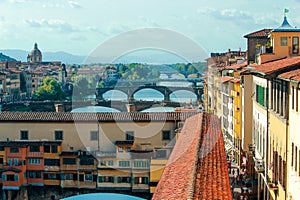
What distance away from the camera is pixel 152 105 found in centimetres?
5616

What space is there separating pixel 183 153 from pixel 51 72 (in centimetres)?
9506

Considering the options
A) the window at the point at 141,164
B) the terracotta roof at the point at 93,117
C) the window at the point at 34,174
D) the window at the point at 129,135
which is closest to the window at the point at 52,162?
the window at the point at 34,174

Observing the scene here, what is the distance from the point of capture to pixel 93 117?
91.8ft

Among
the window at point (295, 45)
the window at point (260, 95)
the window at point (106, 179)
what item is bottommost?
the window at point (106, 179)

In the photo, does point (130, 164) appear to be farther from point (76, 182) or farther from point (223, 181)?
point (223, 181)

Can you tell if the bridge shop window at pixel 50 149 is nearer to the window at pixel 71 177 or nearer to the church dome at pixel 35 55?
A: the window at pixel 71 177

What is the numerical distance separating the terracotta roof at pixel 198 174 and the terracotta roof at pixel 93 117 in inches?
452

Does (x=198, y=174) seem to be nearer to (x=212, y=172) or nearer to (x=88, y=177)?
(x=212, y=172)

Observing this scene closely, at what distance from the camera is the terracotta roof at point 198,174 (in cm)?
907

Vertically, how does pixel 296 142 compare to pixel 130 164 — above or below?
above

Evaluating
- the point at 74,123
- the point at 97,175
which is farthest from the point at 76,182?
the point at 74,123

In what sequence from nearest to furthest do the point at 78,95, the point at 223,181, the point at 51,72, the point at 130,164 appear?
the point at 223,181 → the point at 130,164 → the point at 78,95 → the point at 51,72

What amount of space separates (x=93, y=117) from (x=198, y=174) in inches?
709

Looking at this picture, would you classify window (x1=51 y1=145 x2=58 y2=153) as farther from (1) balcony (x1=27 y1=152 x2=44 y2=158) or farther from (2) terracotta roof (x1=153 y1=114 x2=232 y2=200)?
(2) terracotta roof (x1=153 y1=114 x2=232 y2=200)
